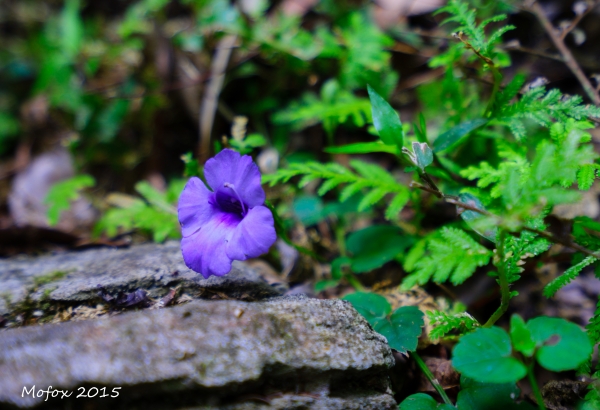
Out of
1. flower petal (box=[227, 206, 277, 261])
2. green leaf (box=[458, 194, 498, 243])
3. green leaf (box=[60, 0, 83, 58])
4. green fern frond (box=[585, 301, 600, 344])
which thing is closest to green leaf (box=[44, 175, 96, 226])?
green leaf (box=[60, 0, 83, 58])

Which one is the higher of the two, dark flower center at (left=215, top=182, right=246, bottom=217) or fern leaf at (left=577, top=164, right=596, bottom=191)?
fern leaf at (left=577, top=164, right=596, bottom=191)

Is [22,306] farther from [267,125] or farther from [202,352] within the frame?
[267,125]

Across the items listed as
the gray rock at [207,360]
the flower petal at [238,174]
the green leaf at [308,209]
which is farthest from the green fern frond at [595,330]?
the green leaf at [308,209]

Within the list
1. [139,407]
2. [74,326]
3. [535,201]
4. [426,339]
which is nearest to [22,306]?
[74,326]

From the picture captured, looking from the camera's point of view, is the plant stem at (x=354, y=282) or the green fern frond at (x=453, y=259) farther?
Result: the plant stem at (x=354, y=282)

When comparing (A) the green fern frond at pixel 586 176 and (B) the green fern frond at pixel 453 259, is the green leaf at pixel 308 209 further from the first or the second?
(A) the green fern frond at pixel 586 176

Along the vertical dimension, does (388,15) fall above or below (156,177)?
above

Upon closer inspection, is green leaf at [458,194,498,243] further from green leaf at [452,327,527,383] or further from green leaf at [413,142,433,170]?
green leaf at [452,327,527,383]
